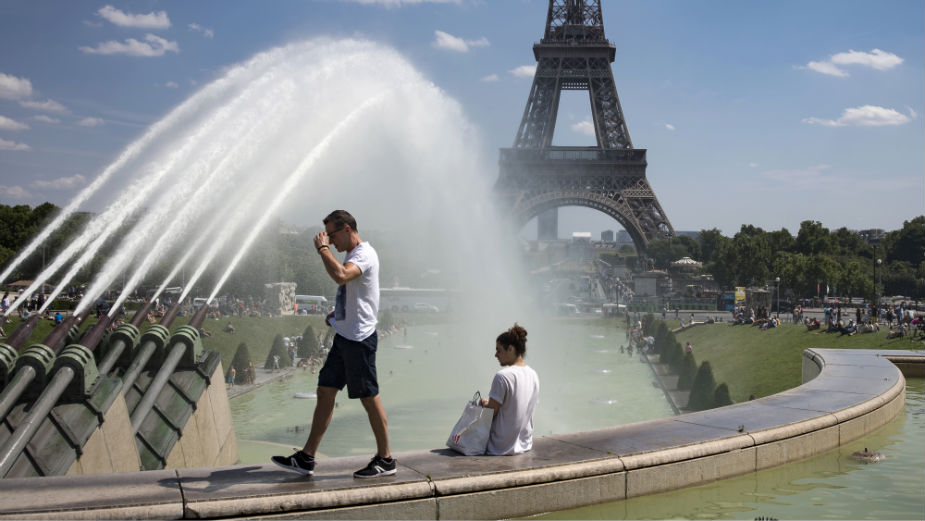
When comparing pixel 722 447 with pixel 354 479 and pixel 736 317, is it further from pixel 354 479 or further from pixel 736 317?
pixel 736 317

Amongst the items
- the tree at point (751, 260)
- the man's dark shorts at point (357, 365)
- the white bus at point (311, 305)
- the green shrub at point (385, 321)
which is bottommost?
the green shrub at point (385, 321)

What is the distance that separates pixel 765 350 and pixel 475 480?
34.7m

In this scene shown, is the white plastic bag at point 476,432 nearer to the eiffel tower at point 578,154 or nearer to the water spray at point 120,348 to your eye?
the water spray at point 120,348

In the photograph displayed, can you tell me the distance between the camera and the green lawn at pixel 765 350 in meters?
28.9

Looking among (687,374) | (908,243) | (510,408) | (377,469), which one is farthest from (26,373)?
(908,243)

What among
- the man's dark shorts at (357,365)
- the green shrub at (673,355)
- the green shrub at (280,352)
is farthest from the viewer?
the green shrub at (280,352)

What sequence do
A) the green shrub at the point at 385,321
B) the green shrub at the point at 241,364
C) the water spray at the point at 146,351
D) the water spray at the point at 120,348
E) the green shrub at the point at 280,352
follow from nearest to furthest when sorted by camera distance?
1. the water spray at the point at 146,351
2. the water spray at the point at 120,348
3. the green shrub at the point at 241,364
4. the green shrub at the point at 280,352
5. the green shrub at the point at 385,321

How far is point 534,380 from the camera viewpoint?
662 cm

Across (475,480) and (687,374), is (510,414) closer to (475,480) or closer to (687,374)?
(475,480)

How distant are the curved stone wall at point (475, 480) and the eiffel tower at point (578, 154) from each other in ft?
260

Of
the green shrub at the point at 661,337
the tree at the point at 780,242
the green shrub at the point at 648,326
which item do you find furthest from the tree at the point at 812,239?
the green shrub at the point at 661,337

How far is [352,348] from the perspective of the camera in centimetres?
575

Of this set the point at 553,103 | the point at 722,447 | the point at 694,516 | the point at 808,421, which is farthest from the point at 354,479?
the point at 553,103

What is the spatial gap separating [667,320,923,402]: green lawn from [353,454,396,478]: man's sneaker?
77.1ft
